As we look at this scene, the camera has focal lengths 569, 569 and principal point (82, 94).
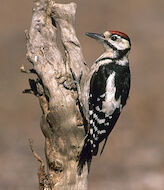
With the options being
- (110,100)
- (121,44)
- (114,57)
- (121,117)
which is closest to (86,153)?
(110,100)

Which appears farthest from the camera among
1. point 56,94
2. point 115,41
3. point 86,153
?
point 115,41

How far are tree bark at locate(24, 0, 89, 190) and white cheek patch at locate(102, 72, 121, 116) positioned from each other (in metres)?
0.48

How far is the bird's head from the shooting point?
5.72 metres

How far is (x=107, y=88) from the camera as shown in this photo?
18.4ft

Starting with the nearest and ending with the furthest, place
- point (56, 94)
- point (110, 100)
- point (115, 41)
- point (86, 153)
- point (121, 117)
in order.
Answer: point (56, 94) → point (86, 153) → point (110, 100) → point (115, 41) → point (121, 117)

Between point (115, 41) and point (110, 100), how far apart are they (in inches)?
24.4

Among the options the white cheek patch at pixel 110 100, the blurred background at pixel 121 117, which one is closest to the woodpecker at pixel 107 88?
the white cheek patch at pixel 110 100

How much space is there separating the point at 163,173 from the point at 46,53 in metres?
5.09

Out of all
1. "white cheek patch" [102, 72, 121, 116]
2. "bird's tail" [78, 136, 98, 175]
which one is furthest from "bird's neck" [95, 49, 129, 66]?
"bird's tail" [78, 136, 98, 175]

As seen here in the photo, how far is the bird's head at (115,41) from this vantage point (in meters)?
5.72

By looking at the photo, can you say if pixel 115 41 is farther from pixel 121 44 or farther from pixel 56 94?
pixel 56 94

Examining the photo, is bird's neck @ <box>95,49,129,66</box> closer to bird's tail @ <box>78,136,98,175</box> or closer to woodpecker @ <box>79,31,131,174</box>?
woodpecker @ <box>79,31,131,174</box>

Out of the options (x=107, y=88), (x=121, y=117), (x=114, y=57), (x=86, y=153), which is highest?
(x=114, y=57)

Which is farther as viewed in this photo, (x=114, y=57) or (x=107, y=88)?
(x=114, y=57)
